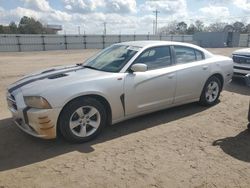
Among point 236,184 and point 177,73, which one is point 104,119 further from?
point 236,184

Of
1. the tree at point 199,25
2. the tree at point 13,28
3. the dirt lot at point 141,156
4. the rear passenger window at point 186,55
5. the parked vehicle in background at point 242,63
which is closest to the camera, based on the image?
the dirt lot at point 141,156

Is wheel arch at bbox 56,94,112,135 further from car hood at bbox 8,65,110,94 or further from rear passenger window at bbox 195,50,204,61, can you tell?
rear passenger window at bbox 195,50,204,61

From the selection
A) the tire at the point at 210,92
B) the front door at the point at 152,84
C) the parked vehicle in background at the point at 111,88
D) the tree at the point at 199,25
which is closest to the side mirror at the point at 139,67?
the parked vehicle in background at the point at 111,88

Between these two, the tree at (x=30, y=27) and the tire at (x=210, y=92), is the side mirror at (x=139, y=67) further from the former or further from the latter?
the tree at (x=30, y=27)

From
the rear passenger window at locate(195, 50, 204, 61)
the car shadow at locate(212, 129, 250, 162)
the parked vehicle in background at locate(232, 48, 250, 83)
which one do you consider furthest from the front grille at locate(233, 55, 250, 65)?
the car shadow at locate(212, 129, 250, 162)

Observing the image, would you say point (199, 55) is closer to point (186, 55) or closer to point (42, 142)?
point (186, 55)

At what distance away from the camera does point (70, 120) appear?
397 cm

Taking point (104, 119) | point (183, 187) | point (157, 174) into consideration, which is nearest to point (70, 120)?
point (104, 119)

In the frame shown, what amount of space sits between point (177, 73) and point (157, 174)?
2.37 m

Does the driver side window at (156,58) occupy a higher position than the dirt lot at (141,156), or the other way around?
the driver side window at (156,58)

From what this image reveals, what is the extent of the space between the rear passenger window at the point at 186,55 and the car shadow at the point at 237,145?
5.89 ft

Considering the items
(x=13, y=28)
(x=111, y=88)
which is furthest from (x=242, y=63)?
(x=13, y=28)

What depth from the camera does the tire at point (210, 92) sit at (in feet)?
19.1

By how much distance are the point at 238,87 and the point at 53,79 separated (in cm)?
599
